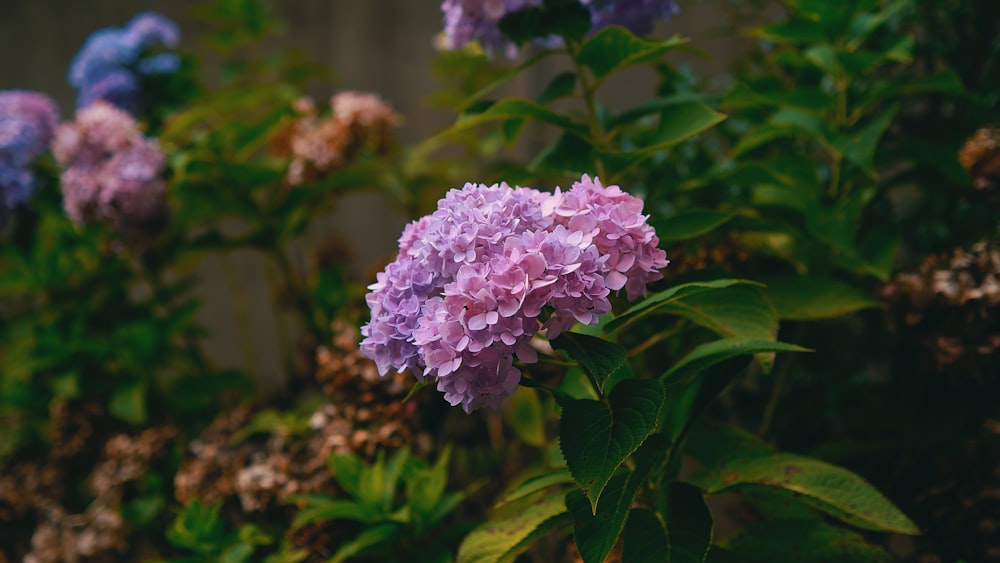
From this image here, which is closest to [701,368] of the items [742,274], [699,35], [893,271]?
[742,274]

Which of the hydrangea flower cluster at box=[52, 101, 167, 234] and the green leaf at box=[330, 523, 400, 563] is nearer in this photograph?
the green leaf at box=[330, 523, 400, 563]

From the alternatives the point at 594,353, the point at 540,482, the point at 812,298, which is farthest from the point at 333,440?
the point at 812,298

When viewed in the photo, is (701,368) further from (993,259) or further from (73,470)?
(73,470)

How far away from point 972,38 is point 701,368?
111cm

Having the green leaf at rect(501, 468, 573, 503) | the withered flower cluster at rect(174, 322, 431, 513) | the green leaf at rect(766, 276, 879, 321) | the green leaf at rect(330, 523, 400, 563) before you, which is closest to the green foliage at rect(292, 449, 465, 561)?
the green leaf at rect(330, 523, 400, 563)

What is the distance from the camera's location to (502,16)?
115 centimetres

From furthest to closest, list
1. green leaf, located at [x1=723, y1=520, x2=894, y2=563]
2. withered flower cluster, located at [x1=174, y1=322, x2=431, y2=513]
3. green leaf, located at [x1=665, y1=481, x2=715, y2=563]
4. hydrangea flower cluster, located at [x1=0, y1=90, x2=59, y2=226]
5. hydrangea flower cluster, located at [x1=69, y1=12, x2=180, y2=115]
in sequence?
hydrangea flower cluster, located at [x1=69, y1=12, x2=180, y2=115] < hydrangea flower cluster, located at [x1=0, y1=90, x2=59, y2=226] < withered flower cluster, located at [x1=174, y1=322, x2=431, y2=513] < green leaf, located at [x1=723, y1=520, x2=894, y2=563] < green leaf, located at [x1=665, y1=481, x2=715, y2=563]

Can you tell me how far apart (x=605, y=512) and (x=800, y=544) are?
0.33 metres

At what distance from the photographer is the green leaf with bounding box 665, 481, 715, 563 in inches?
33.7

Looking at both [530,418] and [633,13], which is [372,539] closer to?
[530,418]

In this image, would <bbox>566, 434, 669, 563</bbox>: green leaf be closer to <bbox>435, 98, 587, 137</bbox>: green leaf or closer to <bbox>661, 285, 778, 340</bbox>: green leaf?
<bbox>661, 285, 778, 340</bbox>: green leaf

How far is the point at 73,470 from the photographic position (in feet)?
→ 6.06

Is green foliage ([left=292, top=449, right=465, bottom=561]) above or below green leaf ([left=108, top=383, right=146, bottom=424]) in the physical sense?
below

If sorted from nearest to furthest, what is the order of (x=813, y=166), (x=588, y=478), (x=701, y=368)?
(x=588, y=478), (x=701, y=368), (x=813, y=166)
